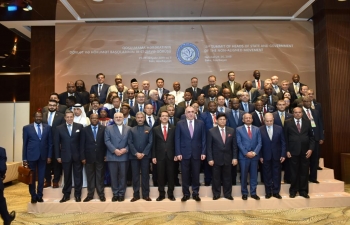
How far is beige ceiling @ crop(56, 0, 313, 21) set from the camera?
7.53 m

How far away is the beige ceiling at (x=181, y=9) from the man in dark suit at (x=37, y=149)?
3325 mm

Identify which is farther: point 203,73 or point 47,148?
point 203,73

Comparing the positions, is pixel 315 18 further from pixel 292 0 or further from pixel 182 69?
pixel 182 69

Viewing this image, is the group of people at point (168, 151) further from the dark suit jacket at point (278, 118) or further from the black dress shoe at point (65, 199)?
the dark suit jacket at point (278, 118)

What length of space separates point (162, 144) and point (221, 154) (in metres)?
0.96

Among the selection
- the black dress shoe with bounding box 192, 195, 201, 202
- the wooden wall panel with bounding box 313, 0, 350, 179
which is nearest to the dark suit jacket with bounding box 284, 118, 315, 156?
the black dress shoe with bounding box 192, 195, 201, 202

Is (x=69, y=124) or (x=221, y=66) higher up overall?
(x=221, y=66)

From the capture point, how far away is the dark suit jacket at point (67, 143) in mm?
5402

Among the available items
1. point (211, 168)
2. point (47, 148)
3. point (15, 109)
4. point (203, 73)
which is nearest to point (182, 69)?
point (203, 73)

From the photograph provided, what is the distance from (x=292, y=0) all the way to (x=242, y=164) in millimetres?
4166

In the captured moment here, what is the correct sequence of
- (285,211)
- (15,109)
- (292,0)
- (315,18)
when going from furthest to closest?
(15,109) < (315,18) < (292,0) < (285,211)

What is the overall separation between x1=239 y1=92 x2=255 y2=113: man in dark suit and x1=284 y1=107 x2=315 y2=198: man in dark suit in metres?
0.86

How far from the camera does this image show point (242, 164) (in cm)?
546

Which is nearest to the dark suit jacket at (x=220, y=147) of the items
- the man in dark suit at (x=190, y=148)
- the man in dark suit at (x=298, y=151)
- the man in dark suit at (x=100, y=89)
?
the man in dark suit at (x=190, y=148)
